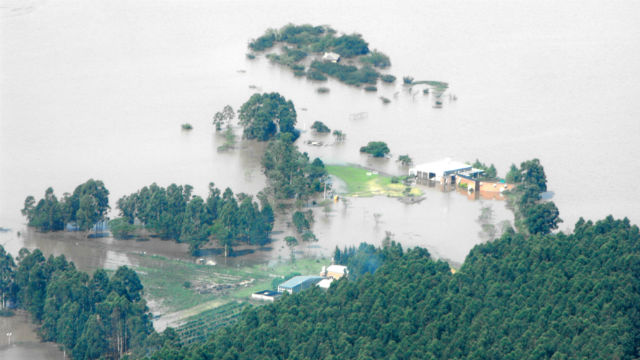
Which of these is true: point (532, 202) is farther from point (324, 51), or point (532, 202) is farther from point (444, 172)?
point (324, 51)

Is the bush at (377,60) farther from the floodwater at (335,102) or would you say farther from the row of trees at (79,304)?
the row of trees at (79,304)

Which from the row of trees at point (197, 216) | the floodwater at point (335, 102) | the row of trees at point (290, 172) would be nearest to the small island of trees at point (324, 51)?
the floodwater at point (335, 102)

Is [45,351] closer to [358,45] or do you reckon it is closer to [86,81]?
[86,81]

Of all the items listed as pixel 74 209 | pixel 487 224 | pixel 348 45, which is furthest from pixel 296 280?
pixel 348 45

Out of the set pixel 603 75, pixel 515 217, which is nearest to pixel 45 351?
pixel 515 217

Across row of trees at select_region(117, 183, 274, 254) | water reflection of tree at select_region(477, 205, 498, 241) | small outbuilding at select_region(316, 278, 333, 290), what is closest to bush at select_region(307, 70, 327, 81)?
water reflection of tree at select_region(477, 205, 498, 241)
